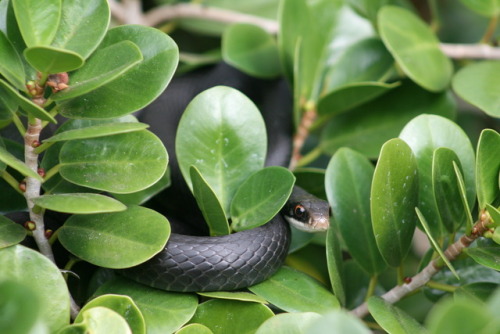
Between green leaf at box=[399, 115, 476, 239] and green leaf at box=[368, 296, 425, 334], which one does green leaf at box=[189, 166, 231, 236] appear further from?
green leaf at box=[399, 115, 476, 239]

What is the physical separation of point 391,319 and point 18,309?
1.15 metres

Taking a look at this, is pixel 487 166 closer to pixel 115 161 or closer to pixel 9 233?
pixel 115 161

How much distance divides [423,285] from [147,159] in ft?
3.43

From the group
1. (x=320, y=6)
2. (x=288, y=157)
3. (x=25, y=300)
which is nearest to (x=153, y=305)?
(x=25, y=300)

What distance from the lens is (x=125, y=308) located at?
168 centimetres

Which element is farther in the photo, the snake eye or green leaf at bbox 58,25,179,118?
the snake eye

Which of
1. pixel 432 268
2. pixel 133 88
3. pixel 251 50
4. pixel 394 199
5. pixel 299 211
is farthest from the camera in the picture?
pixel 251 50

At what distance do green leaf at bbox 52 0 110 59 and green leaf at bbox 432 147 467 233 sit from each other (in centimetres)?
108

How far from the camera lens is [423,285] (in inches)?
81.8

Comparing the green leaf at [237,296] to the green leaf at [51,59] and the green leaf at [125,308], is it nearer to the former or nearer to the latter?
the green leaf at [125,308]

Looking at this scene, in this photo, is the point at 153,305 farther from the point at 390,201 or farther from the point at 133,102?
the point at 390,201

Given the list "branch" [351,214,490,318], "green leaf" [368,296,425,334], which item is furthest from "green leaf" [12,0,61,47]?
"branch" [351,214,490,318]

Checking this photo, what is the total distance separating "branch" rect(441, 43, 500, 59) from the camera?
2.94 meters

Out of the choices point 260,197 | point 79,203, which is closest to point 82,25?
point 79,203
